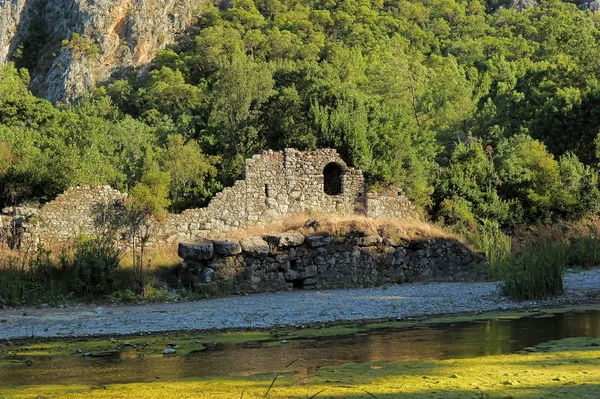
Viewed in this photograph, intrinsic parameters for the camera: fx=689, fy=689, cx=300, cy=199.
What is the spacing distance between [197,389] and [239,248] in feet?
39.5

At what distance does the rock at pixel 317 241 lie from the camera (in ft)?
65.1

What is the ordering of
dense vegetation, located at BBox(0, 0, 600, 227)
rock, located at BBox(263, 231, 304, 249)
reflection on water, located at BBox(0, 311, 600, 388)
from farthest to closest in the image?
1. dense vegetation, located at BBox(0, 0, 600, 227)
2. rock, located at BBox(263, 231, 304, 249)
3. reflection on water, located at BBox(0, 311, 600, 388)

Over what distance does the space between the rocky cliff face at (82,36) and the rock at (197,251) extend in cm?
7046

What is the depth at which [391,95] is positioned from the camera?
47156 millimetres

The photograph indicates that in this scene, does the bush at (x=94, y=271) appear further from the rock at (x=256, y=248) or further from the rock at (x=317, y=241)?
the rock at (x=317, y=241)

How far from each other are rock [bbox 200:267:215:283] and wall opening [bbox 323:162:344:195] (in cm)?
938

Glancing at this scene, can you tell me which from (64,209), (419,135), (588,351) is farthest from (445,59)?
(588,351)

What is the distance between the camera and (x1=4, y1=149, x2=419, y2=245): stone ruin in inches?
850

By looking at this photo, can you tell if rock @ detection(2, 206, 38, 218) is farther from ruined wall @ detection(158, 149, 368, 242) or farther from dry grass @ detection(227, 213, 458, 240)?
dry grass @ detection(227, 213, 458, 240)

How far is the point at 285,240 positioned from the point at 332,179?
26.1 feet

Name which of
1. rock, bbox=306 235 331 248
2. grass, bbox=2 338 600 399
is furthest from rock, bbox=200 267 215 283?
grass, bbox=2 338 600 399

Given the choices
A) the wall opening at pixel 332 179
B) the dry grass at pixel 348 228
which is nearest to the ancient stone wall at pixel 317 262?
the dry grass at pixel 348 228

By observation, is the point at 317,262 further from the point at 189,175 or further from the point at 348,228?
the point at 189,175

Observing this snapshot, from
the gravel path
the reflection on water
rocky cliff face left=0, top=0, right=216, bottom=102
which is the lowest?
the reflection on water
